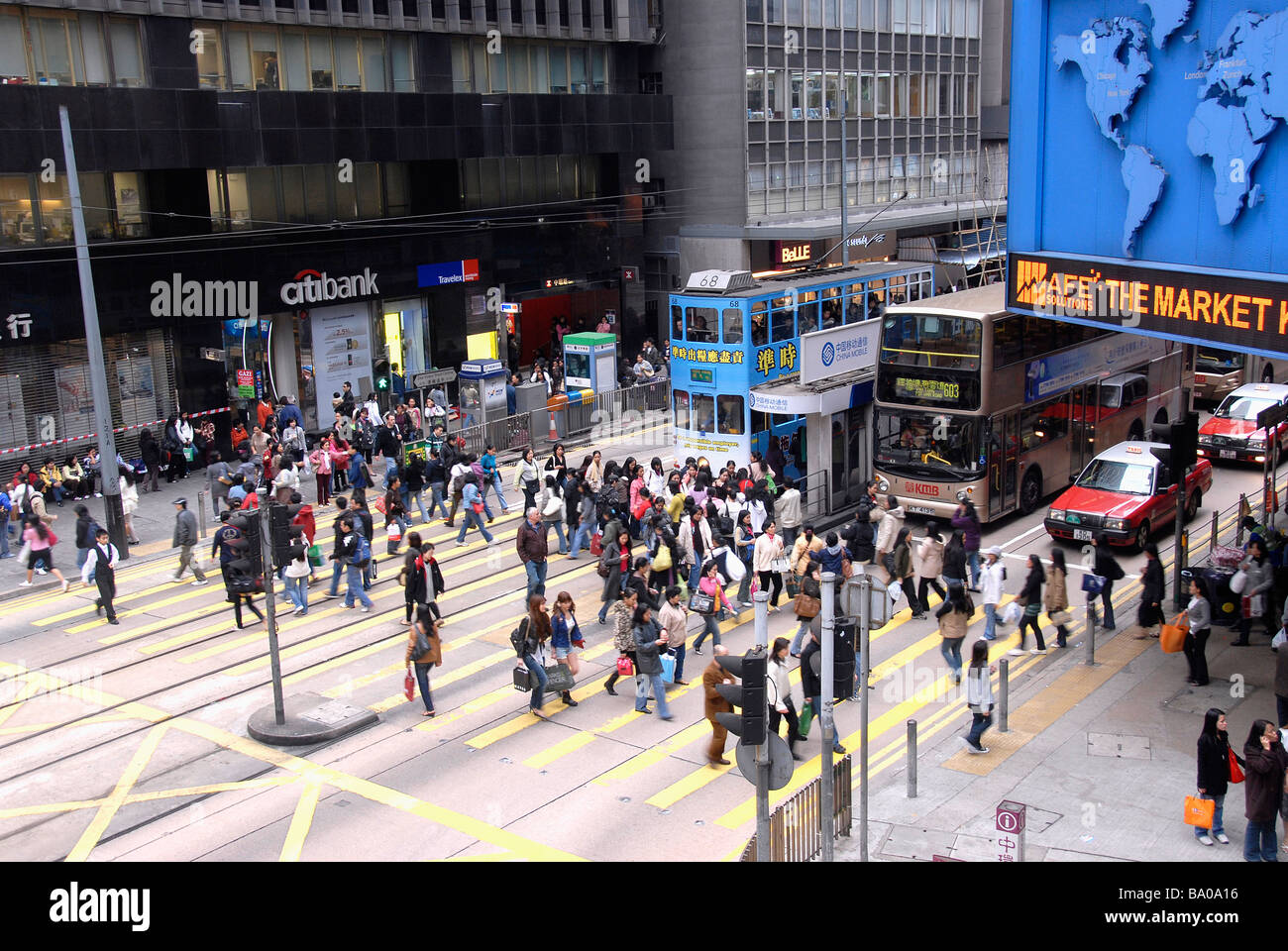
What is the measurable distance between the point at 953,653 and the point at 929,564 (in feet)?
8.49

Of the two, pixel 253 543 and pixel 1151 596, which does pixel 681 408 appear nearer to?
pixel 1151 596

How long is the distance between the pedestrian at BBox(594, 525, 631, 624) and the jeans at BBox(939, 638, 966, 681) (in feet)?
13.6

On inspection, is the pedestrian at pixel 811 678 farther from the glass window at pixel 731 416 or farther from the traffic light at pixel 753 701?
the glass window at pixel 731 416

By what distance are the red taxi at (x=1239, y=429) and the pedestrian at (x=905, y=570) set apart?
11205 mm

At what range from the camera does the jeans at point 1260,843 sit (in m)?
10.8

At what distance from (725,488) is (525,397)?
12.1 metres

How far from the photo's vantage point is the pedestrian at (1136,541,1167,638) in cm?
1662

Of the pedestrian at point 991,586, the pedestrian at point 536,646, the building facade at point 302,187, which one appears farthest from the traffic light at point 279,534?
the building facade at point 302,187

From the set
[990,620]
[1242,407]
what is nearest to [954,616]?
[990,620]

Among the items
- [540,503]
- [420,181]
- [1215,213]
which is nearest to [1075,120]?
[1215,213]
